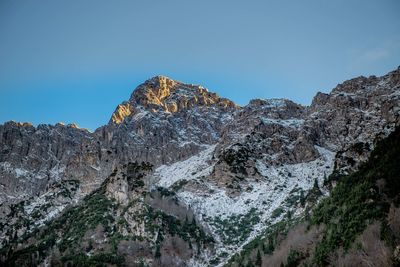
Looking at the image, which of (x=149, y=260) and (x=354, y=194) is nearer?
(x=354, y=194)

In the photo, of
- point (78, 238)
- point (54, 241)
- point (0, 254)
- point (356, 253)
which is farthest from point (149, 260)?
point (356, 253)

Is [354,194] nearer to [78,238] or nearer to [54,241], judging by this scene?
[78,238]

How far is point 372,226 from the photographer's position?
95.0m

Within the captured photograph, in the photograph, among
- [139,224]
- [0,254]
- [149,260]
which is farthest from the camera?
[0,254]

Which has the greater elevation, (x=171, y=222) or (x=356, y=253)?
(x=171, y=222)

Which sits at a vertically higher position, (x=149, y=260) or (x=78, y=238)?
(x=78, y=238)

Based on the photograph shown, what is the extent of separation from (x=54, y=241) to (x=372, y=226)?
130079 millimetres

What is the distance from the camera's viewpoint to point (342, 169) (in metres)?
184

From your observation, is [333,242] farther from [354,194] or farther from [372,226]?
[354,194]

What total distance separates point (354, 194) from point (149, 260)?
256 feet

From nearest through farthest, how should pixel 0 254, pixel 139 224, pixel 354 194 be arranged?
1. pixel 354 194
2. pixel 139 224
3. pixel 0 254

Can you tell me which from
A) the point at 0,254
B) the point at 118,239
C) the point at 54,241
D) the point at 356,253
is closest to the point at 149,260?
the point at 118,239

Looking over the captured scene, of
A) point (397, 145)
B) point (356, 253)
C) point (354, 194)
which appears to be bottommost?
point (356, 253)

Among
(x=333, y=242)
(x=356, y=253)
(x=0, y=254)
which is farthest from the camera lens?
(x=0, y=254)
